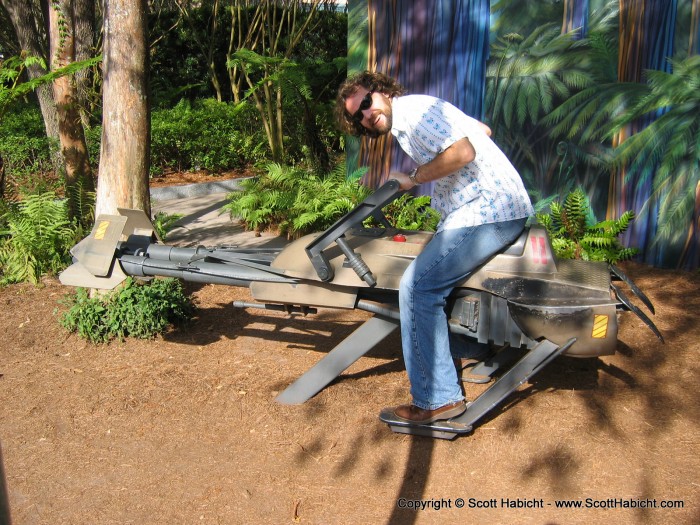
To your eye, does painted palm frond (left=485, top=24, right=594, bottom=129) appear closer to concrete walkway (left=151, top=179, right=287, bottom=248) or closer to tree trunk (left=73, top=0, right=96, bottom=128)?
concrete walkway (left=151, top=179, right=287, bottom=248)

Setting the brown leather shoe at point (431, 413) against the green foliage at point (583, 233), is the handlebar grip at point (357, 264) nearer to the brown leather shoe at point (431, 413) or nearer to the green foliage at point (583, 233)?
the brown leather shoe at point (431, 413)

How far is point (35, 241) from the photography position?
20.5ft

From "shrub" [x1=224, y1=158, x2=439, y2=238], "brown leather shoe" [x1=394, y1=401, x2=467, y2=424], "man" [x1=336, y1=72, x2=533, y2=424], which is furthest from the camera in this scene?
"shrub" [x1=224, y1=158, x2=439, y2=238]

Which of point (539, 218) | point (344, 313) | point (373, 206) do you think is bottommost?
point (344, 313)

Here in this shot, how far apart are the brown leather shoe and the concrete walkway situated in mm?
3353

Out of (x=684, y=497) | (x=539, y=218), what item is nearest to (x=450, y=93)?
(x=539, y=218)

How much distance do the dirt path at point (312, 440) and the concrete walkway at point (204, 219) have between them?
249 cm

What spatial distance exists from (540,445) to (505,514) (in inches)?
23.1

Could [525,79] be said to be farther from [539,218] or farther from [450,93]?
[539,218]

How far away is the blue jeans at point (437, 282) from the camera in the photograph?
3.49m

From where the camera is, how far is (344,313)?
5785mm

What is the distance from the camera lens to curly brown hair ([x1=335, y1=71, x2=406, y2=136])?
11.7 ft

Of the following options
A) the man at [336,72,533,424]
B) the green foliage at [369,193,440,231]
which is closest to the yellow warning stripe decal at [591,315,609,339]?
the man at [336,72,533,424]

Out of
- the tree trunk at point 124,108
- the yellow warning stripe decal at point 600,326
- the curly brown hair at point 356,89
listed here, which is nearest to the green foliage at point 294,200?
the tree trunk at point 124,108
